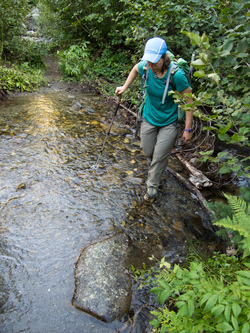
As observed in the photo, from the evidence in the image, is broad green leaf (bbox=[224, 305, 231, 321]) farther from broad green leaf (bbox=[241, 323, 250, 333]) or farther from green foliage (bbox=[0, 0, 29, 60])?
green foliage (bbox=[0, 0, 29, 60])

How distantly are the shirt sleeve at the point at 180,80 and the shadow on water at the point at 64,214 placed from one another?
2173 mm

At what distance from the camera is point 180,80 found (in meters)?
3.33

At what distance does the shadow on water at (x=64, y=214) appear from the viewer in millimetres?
2652

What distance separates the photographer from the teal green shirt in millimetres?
3363

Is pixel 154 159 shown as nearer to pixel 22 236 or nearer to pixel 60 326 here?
pixel 22 236

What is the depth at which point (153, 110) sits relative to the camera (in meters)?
3.94

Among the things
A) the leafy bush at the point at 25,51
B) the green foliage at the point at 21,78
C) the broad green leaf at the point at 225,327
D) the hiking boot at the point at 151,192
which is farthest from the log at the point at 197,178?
the leafy bush at the point at 25,51

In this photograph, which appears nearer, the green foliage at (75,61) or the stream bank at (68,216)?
the stream bank at (68,216)

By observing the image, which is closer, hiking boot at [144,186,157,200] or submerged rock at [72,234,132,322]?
submerged rock at [72,234,132,322]

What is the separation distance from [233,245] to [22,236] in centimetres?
305

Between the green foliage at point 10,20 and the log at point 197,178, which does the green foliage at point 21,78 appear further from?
the log at point 197,178

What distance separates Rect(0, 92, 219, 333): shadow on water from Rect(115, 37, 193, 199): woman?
713 mm

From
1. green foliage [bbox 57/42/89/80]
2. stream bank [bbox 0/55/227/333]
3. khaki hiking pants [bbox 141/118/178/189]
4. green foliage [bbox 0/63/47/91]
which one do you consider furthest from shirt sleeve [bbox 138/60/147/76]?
green foliage [bbox 57/42/89/80]

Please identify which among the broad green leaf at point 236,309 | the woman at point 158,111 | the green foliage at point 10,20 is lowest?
the broad green leaf at point 236,309
